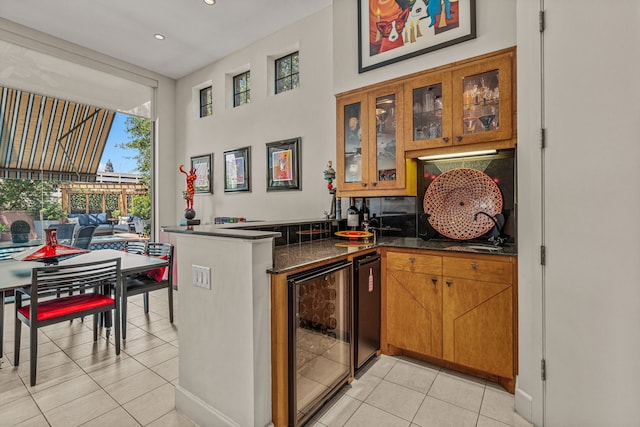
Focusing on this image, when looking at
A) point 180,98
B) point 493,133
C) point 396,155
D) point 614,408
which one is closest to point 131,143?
point 180,98

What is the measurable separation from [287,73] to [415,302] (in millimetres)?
3293

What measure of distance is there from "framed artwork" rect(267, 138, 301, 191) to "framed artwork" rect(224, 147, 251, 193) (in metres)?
0.41

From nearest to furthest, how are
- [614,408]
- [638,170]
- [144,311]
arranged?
[638,170], [614,408], [144,311]

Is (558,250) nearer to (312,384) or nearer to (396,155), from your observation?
(396,155)

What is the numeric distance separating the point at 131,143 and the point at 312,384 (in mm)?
4906

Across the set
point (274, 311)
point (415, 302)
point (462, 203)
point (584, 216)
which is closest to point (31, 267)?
point (274, 311)

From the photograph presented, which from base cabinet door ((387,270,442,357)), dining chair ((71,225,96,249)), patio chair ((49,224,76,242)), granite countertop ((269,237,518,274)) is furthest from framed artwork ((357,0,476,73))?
patio chair ((49,224,76,242))

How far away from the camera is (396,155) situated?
262 centimetres

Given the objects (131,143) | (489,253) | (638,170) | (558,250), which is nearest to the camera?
(638,170)

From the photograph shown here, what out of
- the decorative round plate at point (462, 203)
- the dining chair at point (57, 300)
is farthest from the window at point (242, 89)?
the decorative round plate at point (462, 203)

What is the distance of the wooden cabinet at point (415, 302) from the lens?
7.45 feet

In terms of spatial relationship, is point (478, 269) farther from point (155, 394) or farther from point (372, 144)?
point (155, 394)

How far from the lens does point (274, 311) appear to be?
1.59 metres

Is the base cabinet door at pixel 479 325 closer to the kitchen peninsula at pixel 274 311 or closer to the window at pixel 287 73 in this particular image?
the kitchen peninsula at pixel 274 311
